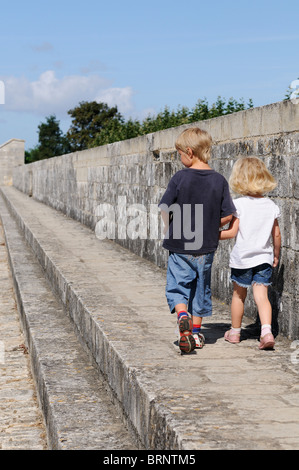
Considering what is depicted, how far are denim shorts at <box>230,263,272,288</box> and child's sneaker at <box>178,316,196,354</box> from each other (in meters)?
0.52

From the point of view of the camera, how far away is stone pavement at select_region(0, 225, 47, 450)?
3664mm

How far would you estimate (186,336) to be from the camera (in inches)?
141

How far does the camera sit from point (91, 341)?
4.47 m

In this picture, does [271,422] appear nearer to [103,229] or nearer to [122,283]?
[122,283]

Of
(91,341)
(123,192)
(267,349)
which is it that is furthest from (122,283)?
(123,192)

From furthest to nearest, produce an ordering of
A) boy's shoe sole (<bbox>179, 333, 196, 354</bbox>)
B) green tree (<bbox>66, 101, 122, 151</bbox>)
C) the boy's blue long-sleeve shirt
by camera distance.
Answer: green tree (<bbox>66, 101, 122, 151</bbox>), the boy's blue long-sleeve shirt, boy's shoe sole (<bbox>179, 333, 196, 354</bbox>)

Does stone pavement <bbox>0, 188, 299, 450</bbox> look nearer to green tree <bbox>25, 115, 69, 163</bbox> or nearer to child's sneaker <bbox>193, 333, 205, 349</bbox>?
child's sneaker <bbox>193, 333, 205, 349</bbox>

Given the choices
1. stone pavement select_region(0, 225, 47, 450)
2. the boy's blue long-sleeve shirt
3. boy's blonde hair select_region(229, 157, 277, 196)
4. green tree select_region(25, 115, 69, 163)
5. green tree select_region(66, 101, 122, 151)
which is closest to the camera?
stone pavement select_region(0, 225, 47, 450)

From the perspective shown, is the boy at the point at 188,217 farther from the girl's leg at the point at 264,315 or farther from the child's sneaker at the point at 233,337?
the girl's leg at the point at 264,315

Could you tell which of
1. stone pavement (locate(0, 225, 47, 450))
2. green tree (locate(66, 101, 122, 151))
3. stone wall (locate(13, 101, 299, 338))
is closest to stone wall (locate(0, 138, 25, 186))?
Answer: green tree (locate(66, 101, 122, 151))

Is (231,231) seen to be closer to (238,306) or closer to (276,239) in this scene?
(276,239)

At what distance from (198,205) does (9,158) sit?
47.9 meters

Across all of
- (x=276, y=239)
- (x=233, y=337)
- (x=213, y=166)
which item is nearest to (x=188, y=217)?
(x=276, y=239)

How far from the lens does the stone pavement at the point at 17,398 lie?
366 cm
